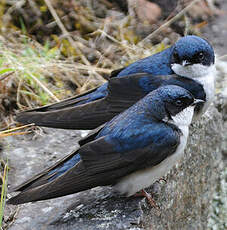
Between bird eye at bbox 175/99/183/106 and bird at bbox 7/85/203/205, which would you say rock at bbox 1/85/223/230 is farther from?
bird eye at bbox 175/99/183/106

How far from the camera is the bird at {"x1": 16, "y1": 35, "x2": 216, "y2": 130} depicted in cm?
330

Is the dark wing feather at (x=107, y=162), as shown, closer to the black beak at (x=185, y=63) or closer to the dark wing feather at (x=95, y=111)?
the dark wing feather at (x=95, y=111)

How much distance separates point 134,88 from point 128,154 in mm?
677

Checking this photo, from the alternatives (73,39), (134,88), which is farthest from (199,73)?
(73,39)

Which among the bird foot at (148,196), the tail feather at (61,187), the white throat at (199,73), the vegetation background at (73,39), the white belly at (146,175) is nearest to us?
the tail feather at (61,187)

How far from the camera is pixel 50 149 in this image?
360 cm

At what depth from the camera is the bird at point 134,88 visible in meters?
3.30

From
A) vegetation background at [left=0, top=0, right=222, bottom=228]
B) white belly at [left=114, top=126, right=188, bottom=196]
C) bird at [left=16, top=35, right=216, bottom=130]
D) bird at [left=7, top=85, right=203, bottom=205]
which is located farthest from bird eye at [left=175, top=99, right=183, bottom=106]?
vegetation background at [left=0, top=0, right=222, bottom=228]

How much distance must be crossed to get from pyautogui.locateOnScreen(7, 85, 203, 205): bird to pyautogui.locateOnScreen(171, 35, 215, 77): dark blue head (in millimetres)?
524

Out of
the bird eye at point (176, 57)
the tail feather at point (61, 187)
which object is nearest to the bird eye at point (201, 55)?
the bird eye at point (176, 57)

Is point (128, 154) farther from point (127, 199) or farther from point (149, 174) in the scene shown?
point (127, 199)

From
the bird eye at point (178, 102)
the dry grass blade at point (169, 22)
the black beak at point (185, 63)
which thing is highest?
the bird eye at point (178, 102)

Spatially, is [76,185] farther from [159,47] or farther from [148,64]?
[159,47]

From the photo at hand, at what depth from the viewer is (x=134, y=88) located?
11.0 ft
